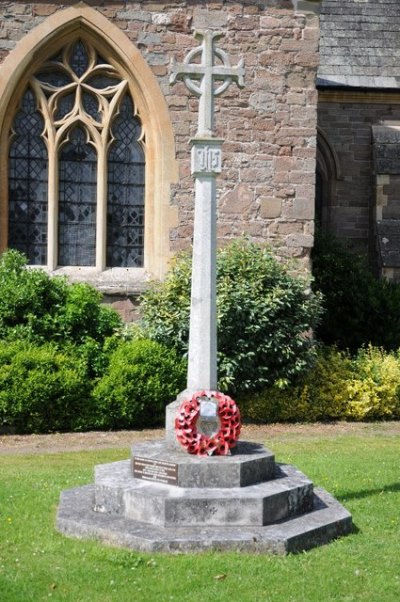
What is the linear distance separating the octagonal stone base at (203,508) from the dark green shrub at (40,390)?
4087 millimetres

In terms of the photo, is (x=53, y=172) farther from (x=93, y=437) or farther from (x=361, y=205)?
(x=361, y=205)

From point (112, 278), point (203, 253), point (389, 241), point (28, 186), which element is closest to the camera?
point (203, 253)

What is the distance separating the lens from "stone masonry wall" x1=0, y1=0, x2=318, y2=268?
1263 centimetres

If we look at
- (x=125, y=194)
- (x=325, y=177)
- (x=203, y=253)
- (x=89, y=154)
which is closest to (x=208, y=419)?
(x=203, y=253)

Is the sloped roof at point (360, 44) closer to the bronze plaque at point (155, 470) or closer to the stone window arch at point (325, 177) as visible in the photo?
the stone window arch at point (325, 177)

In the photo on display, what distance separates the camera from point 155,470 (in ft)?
21.0

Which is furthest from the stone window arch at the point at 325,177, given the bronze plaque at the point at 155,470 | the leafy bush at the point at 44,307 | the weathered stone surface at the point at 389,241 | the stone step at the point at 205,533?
the stone step at the point at 205,533

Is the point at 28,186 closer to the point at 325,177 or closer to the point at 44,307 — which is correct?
the point at 44,307

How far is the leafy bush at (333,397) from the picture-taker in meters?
11.9

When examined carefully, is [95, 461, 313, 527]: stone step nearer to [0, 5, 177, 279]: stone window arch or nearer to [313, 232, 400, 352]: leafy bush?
[0, 5, 177, 279]: stone window arch

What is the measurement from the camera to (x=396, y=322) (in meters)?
15.1

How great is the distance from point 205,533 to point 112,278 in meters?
7.23

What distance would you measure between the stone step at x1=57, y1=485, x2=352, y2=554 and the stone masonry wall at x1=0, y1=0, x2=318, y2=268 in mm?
6833

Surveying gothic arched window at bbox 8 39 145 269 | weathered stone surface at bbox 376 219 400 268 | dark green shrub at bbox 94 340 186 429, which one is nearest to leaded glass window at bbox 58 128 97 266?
gothic arched window at bbox 8 39 145 269
